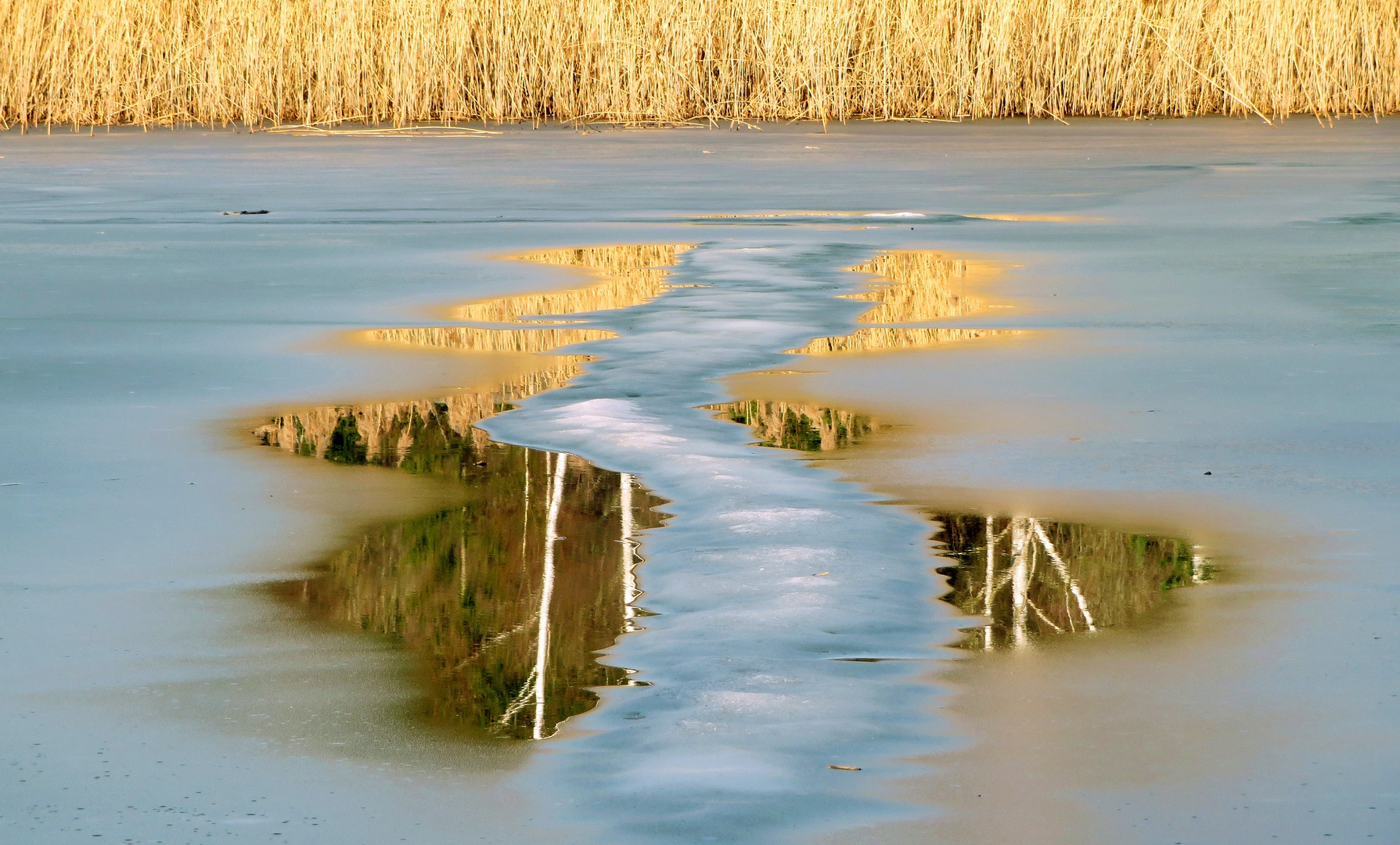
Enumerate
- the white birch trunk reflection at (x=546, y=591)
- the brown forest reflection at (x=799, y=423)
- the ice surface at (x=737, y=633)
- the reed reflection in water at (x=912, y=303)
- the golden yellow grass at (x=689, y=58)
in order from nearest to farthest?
1. the ice surface at (x=737, y=633)
2. the white birch trunk reflection at (x=546, y=591)
3. the brown forest reflection at (x=799, y=423)
4. the reed reflection in water at (x=912, y=303)
5. the golden yellow grass at (x=689, y=58)

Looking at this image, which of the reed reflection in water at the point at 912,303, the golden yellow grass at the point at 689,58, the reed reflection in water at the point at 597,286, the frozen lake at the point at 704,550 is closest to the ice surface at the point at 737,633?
the frozen lake at the point at 704,550

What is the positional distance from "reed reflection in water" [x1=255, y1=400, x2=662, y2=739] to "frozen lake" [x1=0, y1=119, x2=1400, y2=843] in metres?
0.01

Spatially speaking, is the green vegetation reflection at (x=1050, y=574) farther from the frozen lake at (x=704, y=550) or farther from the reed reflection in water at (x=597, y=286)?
the reed reflection in water at (x=597, y=286)

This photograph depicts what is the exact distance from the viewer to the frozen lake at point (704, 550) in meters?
2.18

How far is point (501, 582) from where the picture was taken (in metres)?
2.99

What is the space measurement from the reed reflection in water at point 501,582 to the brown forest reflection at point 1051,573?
0.55 meters

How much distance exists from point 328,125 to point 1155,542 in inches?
544

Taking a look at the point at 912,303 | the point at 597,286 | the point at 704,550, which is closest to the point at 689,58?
the point at 597,286

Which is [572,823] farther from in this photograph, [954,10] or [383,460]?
[954,10]

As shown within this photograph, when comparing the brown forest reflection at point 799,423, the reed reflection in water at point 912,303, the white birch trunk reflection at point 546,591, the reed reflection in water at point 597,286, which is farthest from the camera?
the reed reflection in water at point 597,286

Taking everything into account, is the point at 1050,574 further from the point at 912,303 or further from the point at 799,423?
the point at 912,303

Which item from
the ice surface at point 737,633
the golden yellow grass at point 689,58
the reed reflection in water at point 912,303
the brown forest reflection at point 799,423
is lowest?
the ice surface at point 737,633

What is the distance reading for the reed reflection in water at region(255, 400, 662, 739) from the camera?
2514 mm

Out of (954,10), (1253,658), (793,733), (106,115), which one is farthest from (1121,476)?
(106,115)
